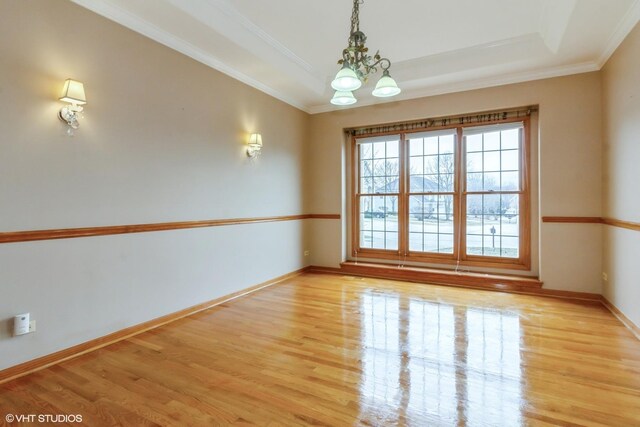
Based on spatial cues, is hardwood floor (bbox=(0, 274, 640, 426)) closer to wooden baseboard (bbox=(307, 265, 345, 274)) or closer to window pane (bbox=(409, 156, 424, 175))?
wooden baseboard (bbox=(307, 265, 345, 274))

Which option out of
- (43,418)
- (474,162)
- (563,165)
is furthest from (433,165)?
(43,418)

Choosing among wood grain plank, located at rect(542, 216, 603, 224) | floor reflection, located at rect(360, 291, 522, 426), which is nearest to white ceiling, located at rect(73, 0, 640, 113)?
wood grain plank, located at rect(542, 216, 603, 224)

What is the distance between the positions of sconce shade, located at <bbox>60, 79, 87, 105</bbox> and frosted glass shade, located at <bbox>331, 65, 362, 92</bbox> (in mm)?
1944

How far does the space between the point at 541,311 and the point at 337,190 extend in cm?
327

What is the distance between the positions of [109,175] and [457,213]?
445 cm

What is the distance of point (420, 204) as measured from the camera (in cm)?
523

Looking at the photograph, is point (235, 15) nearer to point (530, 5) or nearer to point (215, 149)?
point (215, 149)

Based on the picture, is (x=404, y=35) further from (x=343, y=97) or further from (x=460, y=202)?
(x=460, y=202)

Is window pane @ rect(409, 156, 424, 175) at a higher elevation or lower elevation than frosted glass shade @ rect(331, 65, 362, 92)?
lower

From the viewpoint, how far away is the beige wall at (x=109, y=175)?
2303 millimetres

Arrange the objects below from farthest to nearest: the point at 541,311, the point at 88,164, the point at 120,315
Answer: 1. the point at 541,311
2. the point at 120,315
3. the point at 88,164

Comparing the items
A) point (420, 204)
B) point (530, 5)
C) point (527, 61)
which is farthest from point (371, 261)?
point (530, 5)

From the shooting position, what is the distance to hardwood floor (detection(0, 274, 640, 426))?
1.83 meters

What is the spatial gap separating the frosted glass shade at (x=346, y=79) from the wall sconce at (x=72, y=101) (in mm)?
1949
